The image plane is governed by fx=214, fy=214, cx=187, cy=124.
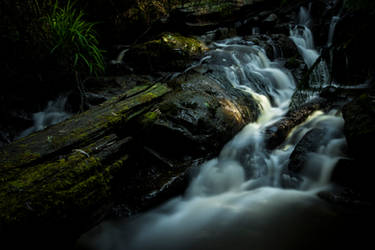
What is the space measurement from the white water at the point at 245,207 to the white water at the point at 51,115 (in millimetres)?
3467

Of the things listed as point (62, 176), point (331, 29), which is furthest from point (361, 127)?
point (331, 29)

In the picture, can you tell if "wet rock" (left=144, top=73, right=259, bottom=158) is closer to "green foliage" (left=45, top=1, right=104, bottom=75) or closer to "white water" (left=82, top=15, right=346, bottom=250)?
"white water" (left=82, top=15, right=346, bottom=250)

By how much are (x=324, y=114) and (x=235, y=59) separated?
2.81 m

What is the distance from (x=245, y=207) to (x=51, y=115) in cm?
478

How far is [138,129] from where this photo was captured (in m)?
2.99

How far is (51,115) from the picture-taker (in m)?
5.06

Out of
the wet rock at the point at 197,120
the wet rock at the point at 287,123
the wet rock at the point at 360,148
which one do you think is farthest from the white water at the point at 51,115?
the wet rock at the point at 360,148

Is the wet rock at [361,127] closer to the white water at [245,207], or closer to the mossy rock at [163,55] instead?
the white water at [245,207]

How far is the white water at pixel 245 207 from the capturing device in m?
2.21

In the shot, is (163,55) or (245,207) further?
(163,55)

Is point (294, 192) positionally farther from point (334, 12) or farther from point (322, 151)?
point (334, 12)

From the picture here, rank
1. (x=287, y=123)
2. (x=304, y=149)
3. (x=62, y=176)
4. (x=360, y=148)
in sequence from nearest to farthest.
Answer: (x=62, y=176) < (x=360, y=148) < (x=304, y=149) < (x=287, y=123)

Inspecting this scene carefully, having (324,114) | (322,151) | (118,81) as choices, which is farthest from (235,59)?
(322,151)

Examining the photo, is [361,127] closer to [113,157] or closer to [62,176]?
[113,157]
